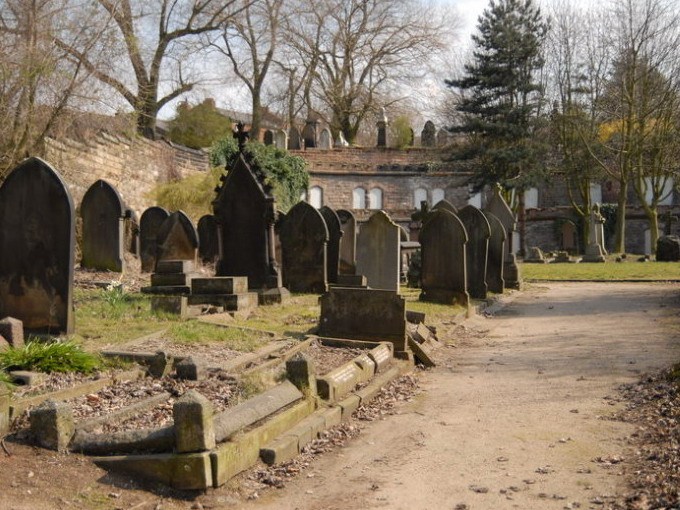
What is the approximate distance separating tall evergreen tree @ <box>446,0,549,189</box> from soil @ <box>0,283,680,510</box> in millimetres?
34411

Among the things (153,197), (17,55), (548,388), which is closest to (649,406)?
(548,388)

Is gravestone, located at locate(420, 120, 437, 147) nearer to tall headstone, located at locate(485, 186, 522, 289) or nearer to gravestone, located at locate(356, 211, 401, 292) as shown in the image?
tall headstone, located at locate(485, 186, 522, 289)

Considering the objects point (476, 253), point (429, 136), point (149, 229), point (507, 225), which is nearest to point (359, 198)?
point (429, 136)

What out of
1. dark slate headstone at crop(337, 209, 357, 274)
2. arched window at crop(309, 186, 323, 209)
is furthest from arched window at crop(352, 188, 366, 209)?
dark slate headstone at crop(337, 209, 357, 274)

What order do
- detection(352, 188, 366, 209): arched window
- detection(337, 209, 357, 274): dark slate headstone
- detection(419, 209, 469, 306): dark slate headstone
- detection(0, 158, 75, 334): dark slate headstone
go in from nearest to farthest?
detection(0, 158, 75, 334): dark slate headstone, detection(419, 209, 469, 306): dark slate headstone, detection(337, 209, 357, 274): dark slate headstone, detection(352, 188, 366, 209): arched window

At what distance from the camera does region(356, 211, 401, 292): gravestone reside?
1368cm

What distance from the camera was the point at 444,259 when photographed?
13.9 metres

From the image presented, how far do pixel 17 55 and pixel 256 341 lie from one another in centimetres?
1104

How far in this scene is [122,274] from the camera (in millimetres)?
15562

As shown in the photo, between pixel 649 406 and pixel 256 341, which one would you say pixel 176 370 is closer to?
pixel 256 341

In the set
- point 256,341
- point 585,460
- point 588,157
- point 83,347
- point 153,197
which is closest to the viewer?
point 585,460

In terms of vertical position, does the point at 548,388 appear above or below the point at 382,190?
below

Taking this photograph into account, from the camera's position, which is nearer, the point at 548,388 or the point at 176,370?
the point at 176,370

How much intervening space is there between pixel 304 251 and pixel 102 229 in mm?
4534
